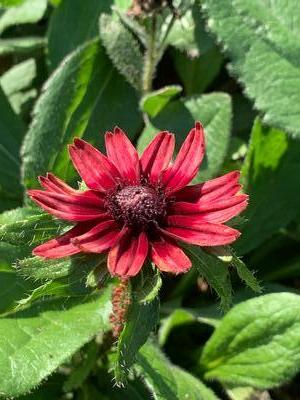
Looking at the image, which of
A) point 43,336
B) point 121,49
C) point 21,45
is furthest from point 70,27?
point 43,336

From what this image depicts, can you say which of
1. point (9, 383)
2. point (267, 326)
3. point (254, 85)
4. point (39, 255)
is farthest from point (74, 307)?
point (254, 85)

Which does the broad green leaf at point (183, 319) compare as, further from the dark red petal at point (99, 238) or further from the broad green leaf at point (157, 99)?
the dark red petal at point (99, 238)

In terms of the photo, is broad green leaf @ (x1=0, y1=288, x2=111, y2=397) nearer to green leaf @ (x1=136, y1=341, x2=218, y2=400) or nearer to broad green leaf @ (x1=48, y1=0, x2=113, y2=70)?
green leaf @ (x1=136, y1=341, x2=218, y2=400)

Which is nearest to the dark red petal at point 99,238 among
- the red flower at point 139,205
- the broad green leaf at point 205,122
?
the red flower at point 139,205

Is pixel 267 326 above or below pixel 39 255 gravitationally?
below

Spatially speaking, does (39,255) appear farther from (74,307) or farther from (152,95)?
(152,95)

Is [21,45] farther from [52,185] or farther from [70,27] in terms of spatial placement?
[52,185]
